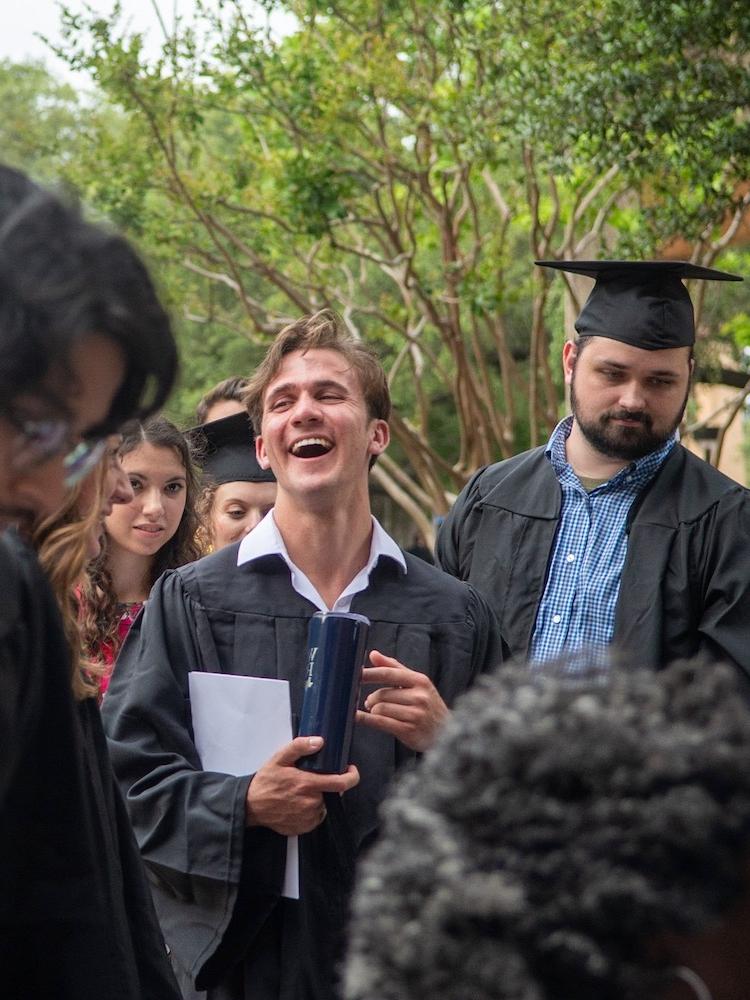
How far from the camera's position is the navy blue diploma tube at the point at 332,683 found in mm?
2881

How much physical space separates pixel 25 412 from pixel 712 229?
9301 millimetres

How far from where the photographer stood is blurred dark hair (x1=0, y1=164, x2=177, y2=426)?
1.46 m

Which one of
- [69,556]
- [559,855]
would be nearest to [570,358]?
[69,556]

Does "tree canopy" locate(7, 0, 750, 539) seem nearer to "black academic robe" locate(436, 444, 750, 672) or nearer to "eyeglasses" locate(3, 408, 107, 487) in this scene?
"black academic robe" locate(436, 444, 750, 672)

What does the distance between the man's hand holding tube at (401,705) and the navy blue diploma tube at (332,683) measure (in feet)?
0.41

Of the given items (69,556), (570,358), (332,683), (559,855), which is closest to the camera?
(559,855)

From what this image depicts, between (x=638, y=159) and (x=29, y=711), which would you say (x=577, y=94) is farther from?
(x=29, y=711)

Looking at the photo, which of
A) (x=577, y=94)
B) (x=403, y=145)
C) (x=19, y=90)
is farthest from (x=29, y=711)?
(x=19, y=90)

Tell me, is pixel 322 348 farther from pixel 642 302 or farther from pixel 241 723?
pixel 642 302

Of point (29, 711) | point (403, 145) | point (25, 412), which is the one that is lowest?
point (29, 711)

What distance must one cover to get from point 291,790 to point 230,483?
2174mm

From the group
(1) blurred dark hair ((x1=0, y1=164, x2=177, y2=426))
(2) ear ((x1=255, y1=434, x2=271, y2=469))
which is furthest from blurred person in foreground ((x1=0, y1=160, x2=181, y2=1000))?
(2) ear ((x1=255, y1=434, x2=271, y2=469))

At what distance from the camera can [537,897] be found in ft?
4.04

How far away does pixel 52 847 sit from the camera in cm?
213
